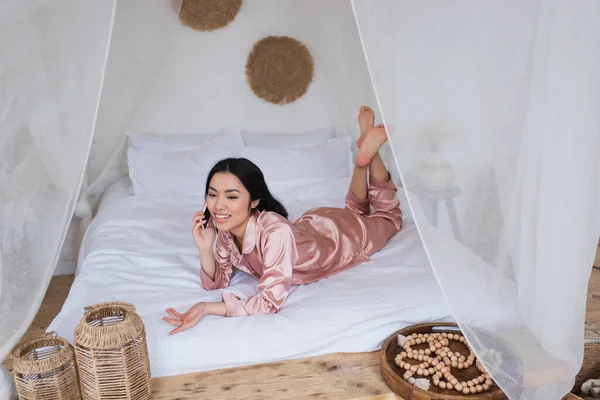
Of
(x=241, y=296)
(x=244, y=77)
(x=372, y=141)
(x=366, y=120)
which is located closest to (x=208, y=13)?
(x=244, y=77)

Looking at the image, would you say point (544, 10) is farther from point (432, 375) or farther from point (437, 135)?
point (432, 375)

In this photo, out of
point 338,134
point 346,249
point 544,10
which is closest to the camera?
point 544,10

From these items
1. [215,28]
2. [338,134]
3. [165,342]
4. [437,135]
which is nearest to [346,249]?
[165,342]

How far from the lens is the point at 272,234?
196 cm

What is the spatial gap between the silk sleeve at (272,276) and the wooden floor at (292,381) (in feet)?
0.66

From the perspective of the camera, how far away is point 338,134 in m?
3.71

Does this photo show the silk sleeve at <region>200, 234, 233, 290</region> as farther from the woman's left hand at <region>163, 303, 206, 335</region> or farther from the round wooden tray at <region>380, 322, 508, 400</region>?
the round wooden tray at <region>380, 322, 508, 400</region>

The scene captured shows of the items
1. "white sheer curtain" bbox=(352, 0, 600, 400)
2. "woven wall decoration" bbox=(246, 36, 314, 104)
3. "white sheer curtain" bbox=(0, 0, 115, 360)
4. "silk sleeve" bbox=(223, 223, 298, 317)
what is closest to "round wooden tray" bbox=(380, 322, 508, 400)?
"white sheer curtain" bbox=(352, 0, 600, 400)

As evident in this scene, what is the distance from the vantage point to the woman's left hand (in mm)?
1777

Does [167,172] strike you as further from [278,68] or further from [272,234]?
[272,234]

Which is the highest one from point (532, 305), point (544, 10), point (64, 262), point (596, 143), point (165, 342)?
point (544, 10)

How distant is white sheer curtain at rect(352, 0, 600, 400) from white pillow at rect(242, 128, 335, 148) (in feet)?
6.78

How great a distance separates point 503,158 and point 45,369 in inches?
48.3

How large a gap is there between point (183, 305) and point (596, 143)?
1319mm
